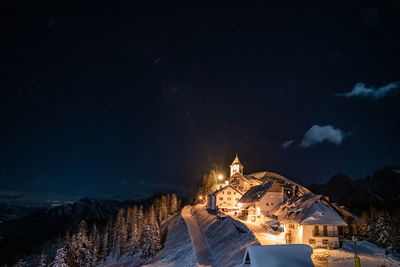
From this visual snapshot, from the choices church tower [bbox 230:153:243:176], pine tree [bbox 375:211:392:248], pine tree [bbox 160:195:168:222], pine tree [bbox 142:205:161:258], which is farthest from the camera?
church tower [bbox 230:153:243:176]

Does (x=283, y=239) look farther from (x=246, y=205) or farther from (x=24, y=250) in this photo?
(x=24, y=250)

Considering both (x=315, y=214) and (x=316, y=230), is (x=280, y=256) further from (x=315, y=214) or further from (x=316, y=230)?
(x=316, y=230)

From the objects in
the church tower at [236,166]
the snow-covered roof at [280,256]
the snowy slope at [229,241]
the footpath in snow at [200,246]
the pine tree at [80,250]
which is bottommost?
the pine tree at [80,250]

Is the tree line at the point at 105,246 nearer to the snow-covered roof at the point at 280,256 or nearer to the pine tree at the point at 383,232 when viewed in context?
the snow-covered roof at the point at 280,256

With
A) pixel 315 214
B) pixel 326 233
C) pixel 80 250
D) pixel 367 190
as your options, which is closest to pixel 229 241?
pixel 315 214

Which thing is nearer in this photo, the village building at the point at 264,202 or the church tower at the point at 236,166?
the village building at the point at 264,202

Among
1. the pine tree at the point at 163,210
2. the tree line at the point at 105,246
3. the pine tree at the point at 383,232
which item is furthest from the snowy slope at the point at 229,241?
the pine tree at the point at 163,210

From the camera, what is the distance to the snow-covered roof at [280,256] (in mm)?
18062

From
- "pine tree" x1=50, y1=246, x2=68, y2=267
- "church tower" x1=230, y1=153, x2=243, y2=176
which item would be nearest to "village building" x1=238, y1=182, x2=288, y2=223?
"pine tree" x1=50, y1=246, x2=68, y2=267

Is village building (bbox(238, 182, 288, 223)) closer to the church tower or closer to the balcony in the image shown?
the balcony

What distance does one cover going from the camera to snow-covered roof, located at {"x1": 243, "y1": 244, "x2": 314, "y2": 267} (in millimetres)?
18062

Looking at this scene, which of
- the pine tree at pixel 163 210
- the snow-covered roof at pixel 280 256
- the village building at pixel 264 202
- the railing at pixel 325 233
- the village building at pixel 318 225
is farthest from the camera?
the pine tree at pixel 163 210

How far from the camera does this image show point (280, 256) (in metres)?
18.6

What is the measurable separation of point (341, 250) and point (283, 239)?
8.54 meters
